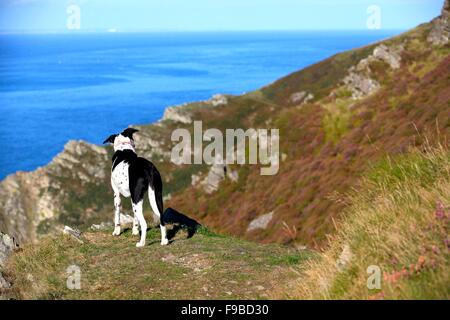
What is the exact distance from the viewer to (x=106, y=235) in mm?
14602

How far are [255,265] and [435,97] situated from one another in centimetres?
3887

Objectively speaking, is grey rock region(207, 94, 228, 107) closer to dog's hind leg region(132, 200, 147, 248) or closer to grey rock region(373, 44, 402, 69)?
grey rock region(373, 44, 402, 69)

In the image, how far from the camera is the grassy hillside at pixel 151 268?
31.5 feet

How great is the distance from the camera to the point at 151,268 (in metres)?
11.2

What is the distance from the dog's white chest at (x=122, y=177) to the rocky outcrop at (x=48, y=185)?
136 m

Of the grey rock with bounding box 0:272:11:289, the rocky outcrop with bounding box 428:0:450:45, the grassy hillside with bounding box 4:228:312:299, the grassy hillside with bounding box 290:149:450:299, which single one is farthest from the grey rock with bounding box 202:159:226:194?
the grassy hillside with bounding box 290:149:450:299

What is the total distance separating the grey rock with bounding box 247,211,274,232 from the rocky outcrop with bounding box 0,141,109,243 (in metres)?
104

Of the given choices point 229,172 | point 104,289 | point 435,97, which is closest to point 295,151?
point 229,172

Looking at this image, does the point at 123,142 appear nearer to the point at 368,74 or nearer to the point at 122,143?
the point at 122,143

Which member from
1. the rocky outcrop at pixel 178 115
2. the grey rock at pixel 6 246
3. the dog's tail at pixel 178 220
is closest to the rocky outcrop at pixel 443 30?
the dog's tail at pixel 178 220

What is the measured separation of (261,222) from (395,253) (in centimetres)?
4262

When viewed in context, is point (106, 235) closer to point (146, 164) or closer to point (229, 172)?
point (146, 164)
